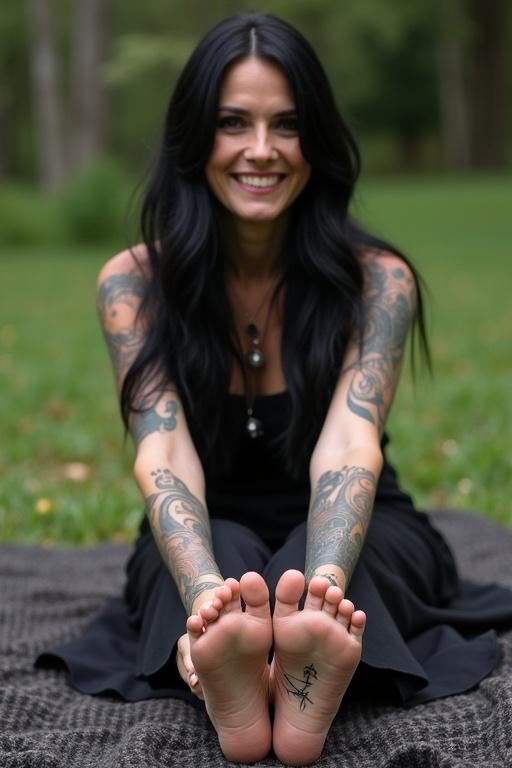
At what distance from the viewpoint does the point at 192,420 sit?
3.19 m

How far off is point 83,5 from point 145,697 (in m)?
17.1

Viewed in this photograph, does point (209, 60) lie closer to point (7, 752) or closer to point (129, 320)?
point (129, 320)

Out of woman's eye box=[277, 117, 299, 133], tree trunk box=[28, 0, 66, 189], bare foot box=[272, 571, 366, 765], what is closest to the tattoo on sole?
bare foot box=[272, 571, 366, 765]

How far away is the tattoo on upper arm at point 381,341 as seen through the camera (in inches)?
121

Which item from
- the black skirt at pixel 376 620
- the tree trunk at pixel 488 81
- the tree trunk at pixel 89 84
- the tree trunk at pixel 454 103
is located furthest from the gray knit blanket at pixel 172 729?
the tree trunk at pixel 454 103

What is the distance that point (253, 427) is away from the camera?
3193 mm

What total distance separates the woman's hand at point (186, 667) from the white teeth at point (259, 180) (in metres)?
1.13

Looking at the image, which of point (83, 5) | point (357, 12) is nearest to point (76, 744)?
point (83, 5)

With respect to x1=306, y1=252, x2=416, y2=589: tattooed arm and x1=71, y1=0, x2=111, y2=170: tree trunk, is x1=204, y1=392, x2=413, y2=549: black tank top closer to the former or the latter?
x1=306, y1=252, x2=416, y2=589: tattooed arm

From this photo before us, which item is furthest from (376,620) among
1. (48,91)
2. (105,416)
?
(48,91)

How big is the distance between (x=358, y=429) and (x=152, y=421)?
0.51m

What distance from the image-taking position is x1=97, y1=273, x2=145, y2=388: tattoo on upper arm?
3213 millimetres

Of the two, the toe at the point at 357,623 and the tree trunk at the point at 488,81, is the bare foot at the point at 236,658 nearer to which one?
the toe at the point at 357,623

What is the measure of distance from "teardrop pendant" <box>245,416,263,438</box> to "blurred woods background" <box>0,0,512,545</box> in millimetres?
674
